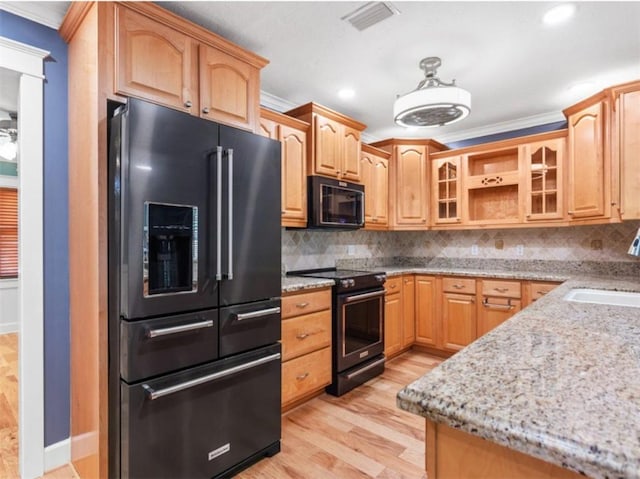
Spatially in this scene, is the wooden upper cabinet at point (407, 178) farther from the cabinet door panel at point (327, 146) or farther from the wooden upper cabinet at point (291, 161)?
the wooden upper cabinet at point (291, 161)

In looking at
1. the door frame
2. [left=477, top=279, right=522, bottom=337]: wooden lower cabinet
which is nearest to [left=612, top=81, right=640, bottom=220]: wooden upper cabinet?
[left=477, top=279, right=522, bottom=337]: wooden lower cabinet

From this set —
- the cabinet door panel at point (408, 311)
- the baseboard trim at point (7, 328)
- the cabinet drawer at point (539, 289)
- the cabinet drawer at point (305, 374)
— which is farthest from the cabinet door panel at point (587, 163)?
the baseboard trim at point (7, 328)

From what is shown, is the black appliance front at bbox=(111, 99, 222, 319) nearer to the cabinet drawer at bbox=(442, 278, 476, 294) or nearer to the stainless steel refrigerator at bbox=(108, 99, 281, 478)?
the stainless steel refrigerator at bbox=(108, 99, 281, 478)

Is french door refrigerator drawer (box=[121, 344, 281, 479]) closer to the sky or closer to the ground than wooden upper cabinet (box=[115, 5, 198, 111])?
closer to the ground

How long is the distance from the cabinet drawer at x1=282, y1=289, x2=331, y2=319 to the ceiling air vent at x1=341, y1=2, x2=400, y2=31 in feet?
5.85

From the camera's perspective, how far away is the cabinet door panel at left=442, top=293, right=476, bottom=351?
11.5 feet

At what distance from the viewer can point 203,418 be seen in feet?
→ 5.63

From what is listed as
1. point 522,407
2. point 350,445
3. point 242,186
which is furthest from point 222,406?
point 522,407

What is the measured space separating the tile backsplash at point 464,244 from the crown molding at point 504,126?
44.3 inches

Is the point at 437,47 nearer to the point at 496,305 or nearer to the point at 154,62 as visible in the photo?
the point at 154,62

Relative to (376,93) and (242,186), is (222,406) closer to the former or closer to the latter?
(242,186)

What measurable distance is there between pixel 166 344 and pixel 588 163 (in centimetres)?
351

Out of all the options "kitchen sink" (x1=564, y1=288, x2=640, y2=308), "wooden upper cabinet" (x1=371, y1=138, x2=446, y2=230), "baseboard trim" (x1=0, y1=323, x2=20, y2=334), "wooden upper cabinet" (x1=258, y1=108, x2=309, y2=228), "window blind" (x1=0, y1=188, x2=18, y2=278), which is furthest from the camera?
"window blind" (x1=0, y1=188, x2=18, y2=278)

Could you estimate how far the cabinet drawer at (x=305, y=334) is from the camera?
2406 millimetres
